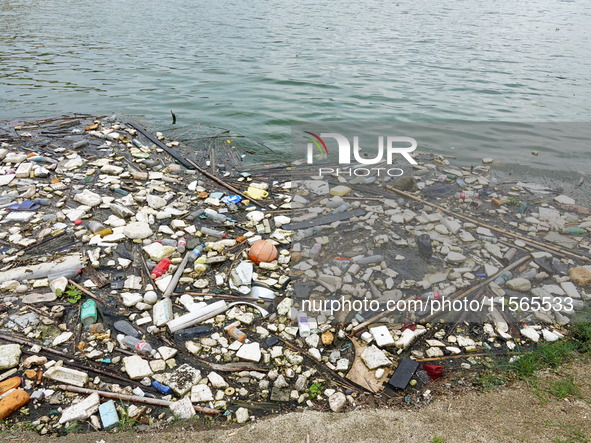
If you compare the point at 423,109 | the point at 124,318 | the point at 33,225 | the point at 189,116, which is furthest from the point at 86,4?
the point at 124,318

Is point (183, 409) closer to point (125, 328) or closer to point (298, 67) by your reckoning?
point (125, 328)

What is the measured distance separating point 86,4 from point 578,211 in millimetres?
24627

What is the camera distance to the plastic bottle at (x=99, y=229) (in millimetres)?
4445

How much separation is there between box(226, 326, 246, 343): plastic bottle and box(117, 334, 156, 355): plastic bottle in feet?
1.99

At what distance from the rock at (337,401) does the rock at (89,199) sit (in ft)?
12.1

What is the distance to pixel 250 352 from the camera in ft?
10.5

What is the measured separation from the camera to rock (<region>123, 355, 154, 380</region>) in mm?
2985

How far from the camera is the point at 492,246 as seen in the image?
438cm

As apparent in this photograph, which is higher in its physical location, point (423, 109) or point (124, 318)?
point (423, 109)

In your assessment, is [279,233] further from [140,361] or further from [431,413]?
[431,413]

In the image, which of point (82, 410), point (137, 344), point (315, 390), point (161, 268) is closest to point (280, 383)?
point (315, 390)

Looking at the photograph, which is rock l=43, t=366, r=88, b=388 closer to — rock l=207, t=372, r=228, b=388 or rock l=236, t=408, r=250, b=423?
rock l=207, t=372, r=228, b=388

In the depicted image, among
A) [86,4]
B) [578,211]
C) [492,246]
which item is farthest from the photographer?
[86,4]

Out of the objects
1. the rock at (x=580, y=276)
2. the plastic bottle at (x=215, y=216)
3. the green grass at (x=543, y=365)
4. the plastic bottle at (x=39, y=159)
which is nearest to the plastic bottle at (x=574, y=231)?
the rock at (x=580, y=276)
